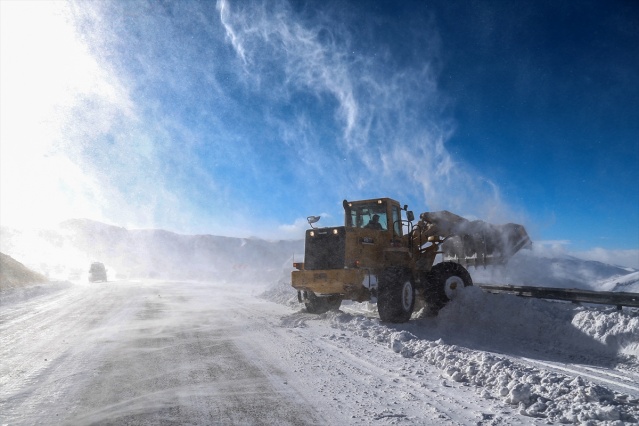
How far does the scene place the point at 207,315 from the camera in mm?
11172

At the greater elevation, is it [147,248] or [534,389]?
[147,248]

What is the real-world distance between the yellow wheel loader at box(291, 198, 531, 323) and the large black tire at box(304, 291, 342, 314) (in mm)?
27

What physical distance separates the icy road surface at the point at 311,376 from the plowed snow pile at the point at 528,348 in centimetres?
2

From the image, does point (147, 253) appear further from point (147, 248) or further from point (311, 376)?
point (311, 376)

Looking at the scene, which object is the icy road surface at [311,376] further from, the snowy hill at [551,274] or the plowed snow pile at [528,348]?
the snowy hill at [551,274]

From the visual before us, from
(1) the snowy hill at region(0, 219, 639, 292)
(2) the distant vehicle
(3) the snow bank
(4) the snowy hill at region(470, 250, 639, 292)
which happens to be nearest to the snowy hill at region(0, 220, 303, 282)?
(1) the snowy hill at region(0, 219, 639, 292)

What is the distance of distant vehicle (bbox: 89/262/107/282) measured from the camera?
38.8m

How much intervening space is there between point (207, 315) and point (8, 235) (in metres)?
96.2

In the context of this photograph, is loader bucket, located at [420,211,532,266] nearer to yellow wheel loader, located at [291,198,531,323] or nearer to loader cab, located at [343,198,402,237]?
yellow wheel loader, located at [291,198,531,323]

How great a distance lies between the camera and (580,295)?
8.29 m

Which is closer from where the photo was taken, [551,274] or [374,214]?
[374,214]

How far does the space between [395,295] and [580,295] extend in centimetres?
373

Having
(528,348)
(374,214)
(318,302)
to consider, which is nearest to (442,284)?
(374,214)

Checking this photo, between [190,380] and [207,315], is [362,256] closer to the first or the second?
[207,315]
